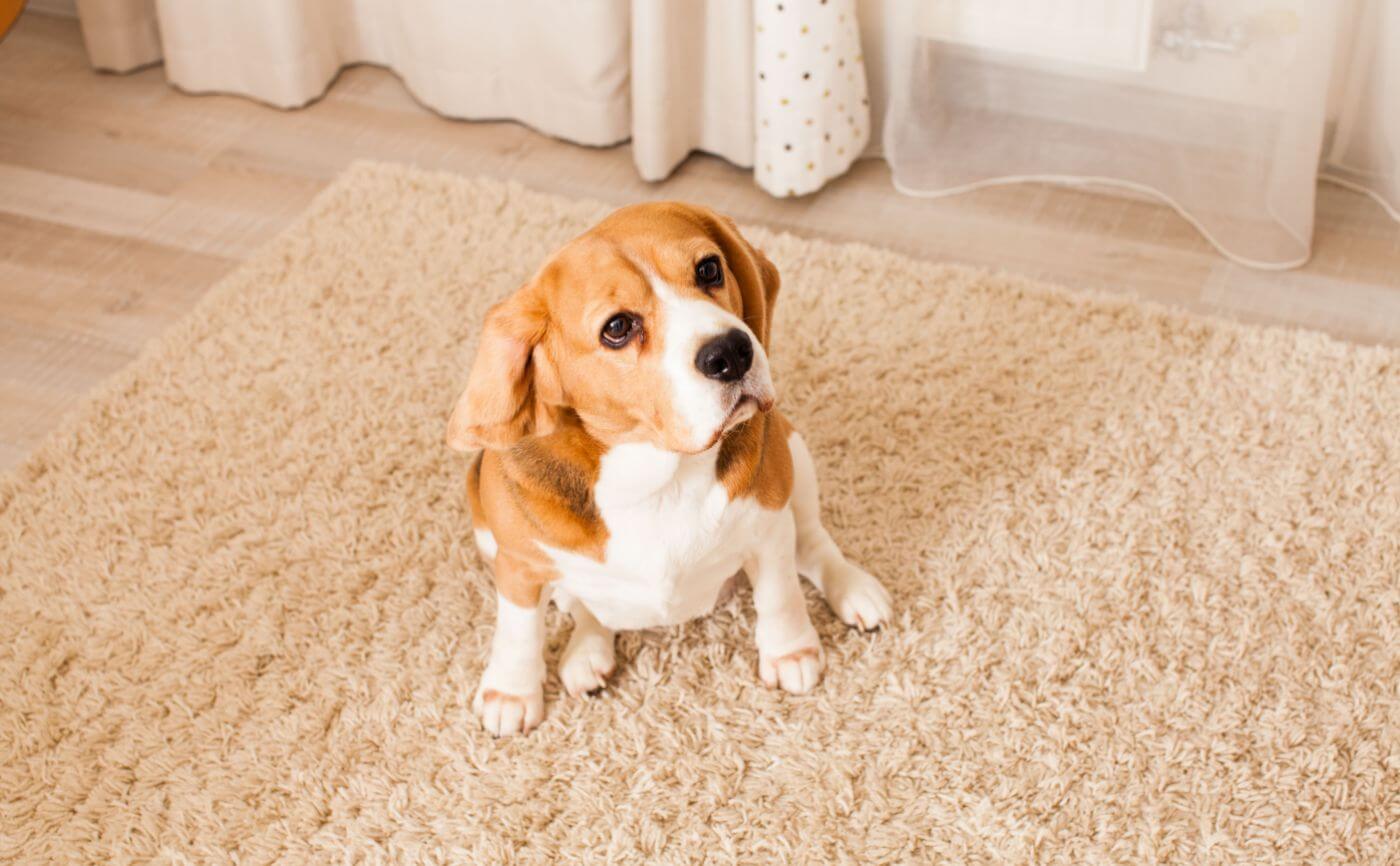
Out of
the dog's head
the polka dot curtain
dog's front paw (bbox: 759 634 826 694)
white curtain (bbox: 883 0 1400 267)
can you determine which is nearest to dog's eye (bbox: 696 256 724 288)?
the dog's head

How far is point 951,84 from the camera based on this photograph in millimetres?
2414

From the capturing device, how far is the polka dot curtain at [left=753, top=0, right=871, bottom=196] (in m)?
2.25

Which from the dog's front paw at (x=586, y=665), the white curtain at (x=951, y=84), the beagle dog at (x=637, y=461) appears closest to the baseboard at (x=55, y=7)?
the white curtain at (x=951, y=84)

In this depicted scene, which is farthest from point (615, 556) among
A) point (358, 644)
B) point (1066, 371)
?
point (1066, 371)

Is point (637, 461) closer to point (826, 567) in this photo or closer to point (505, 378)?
point (505, 378)

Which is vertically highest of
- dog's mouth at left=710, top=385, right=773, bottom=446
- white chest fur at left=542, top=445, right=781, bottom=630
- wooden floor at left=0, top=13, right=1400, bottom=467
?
dog's mouth at left=710, top=385, right=773, bottom=446

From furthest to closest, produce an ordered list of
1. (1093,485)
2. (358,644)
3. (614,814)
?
1. (1093,485)
2. (358,644)
3. (614,814)

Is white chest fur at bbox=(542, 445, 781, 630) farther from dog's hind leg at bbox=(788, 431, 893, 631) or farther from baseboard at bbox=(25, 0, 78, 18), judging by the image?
baseboard at bbox=(25, 0, 78, 18)

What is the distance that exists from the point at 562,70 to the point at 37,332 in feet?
3.39

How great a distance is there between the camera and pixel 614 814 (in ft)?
4.89

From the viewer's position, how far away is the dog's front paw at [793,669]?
1.58 meters

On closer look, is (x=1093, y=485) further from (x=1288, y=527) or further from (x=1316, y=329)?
(x=1316, y=329)

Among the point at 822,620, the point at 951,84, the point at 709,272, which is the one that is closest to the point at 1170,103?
the point at 951,84

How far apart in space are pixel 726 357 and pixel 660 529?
0.26 meters
